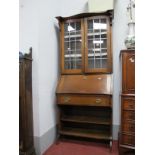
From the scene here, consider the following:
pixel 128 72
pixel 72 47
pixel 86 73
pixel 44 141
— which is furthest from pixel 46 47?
pixel 44 141

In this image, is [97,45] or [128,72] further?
[97,45]

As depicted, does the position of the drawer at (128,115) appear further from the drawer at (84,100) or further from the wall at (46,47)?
the wall at (46,47)

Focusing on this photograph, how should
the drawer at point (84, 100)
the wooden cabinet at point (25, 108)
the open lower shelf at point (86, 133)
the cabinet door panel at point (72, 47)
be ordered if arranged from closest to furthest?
the wooden cabinet at point (25, 108)
the drawer at point (84, 100)
the open lower shelf at point (86, 133)
the cabinet door panel at point (72, 47)

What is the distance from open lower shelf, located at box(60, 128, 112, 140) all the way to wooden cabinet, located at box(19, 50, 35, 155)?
642 mm

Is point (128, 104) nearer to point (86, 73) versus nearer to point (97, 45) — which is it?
point (86, 73)

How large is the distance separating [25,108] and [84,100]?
2.84 feet

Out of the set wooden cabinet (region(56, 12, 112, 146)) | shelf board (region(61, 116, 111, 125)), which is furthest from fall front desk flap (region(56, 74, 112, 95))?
shelf board (region(61, 116, 111, 125))

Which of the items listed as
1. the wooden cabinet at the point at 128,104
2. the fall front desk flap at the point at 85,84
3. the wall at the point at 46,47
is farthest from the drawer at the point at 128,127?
the wall at the point at 46,47

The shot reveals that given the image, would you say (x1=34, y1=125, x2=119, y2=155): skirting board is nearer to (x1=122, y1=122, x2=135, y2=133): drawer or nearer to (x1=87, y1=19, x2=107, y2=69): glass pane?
(x1=122, y1=122, x2=135, y2=133): drawer

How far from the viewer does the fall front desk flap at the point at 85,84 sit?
2470 millimetres

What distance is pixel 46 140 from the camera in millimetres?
2492

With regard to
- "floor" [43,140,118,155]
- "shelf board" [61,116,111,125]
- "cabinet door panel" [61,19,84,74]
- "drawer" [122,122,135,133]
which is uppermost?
"cabinet door panel" [61,19,84,74]

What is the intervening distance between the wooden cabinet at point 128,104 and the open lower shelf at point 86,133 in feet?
1.25

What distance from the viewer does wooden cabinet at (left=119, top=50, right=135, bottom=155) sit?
2.11 meters
